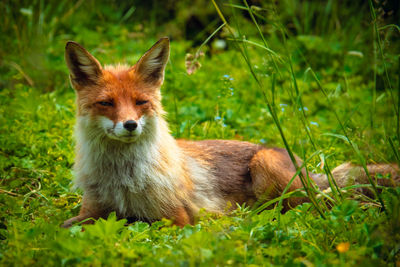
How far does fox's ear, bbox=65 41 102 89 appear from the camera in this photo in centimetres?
388

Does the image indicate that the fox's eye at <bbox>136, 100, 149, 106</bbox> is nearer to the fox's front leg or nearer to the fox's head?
the fox's head

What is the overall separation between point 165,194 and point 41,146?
6.37ft

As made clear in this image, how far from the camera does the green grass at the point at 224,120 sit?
285 centimetres

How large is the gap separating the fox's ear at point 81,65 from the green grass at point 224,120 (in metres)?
1.18

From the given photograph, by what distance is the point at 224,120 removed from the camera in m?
5.93

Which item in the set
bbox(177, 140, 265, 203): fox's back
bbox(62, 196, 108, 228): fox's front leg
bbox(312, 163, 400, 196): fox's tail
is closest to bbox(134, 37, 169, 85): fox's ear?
bbox(177, 140, 265, 203): fox's back

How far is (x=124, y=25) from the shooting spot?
8820 millimetres

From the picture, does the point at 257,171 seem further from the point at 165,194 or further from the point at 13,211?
the point at 13,211

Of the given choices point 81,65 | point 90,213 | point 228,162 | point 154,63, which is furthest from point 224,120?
point 90,213

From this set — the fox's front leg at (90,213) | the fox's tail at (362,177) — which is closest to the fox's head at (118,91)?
the fox's front leg at (90,213)

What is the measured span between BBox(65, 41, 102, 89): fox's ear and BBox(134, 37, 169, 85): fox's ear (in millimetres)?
403

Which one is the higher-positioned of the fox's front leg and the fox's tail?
the fox's tail

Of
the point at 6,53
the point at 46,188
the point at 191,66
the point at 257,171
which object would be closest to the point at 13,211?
the point at 46,188

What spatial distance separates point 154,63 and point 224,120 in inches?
78.9
